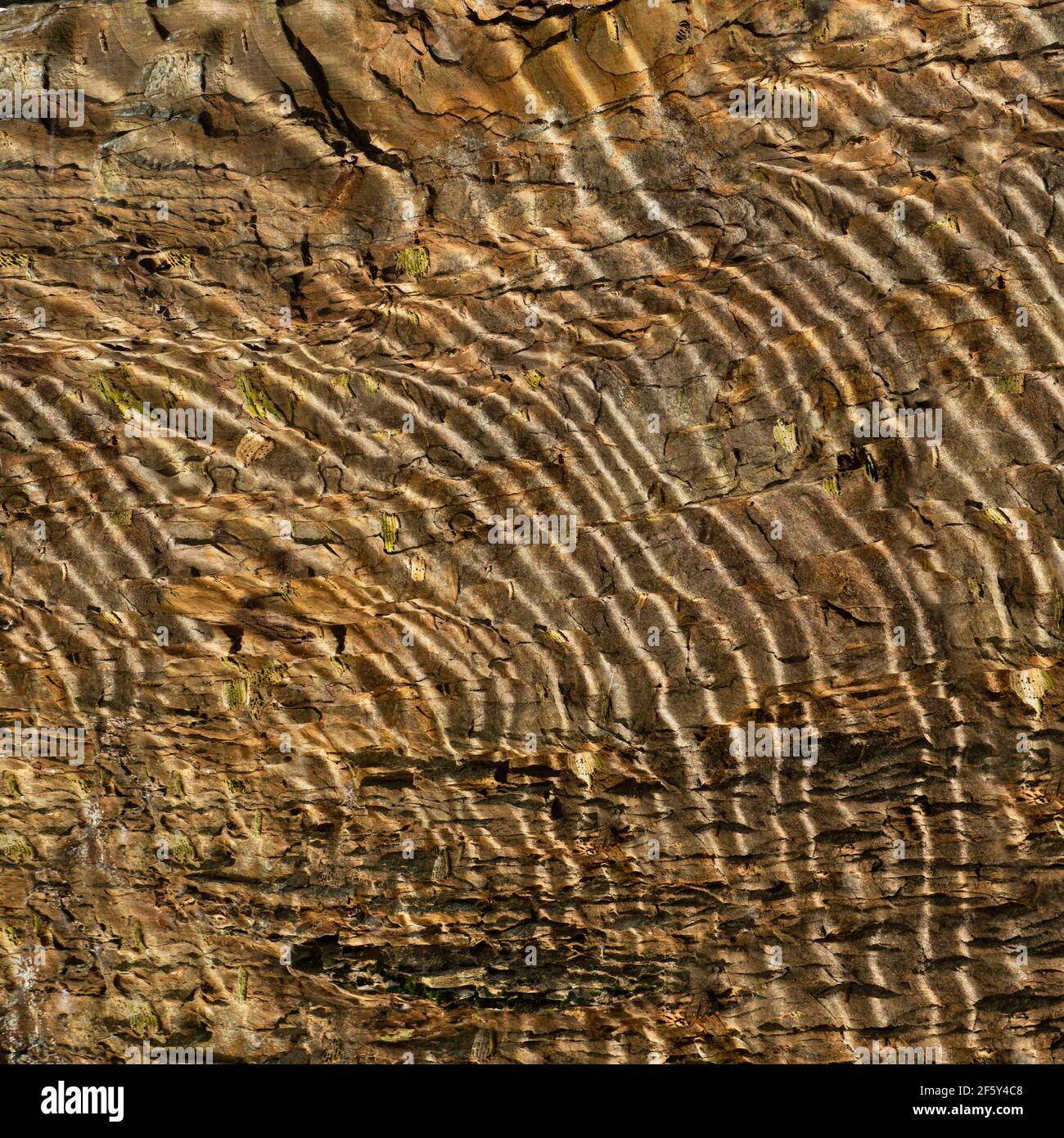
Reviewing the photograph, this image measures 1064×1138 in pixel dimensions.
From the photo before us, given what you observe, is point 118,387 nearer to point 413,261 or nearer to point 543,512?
point 413,261

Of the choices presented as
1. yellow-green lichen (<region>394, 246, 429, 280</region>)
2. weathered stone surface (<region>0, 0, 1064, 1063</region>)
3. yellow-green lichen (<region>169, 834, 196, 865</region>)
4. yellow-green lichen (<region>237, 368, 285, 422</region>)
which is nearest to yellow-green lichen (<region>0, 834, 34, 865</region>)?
weathered stone surface (<region>0, 0, 1064, 1063</region>)

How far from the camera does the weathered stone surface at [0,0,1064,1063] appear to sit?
2.43m

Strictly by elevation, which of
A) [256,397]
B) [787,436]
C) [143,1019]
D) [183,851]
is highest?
[256,397]

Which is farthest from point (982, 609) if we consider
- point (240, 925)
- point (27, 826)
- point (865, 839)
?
point (27, 826)

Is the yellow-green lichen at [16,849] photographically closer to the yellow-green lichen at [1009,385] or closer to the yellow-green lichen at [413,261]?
the yellow-green lichen at [413,261]

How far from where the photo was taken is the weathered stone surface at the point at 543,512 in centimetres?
243

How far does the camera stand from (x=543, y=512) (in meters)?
2.57

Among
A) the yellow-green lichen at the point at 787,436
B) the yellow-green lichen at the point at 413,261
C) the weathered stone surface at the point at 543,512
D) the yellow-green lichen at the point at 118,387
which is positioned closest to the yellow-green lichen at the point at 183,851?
the weathered stone surface at the point at 543,512

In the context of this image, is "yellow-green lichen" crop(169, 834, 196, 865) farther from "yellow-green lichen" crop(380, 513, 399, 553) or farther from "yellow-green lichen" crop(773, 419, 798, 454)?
"yellow-green lichen" crop(773, 419, 798, 454)

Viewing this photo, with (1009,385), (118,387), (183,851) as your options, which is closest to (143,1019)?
(183,851)

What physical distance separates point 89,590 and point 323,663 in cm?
60

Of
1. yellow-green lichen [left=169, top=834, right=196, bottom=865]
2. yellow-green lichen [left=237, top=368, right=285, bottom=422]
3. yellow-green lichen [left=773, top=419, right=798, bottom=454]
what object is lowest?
yellow-green lichen [left=169, top=834, right=196, bottom=865]

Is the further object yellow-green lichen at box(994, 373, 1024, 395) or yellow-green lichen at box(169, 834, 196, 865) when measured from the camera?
yellow-green lichen at box(169, 834, 196, 865)

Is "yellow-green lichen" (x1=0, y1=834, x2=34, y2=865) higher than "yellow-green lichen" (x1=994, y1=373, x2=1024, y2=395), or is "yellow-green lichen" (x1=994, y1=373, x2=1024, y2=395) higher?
"yellow-green lichen" (x1=994, y1=373, x2=1024, y2=395)
